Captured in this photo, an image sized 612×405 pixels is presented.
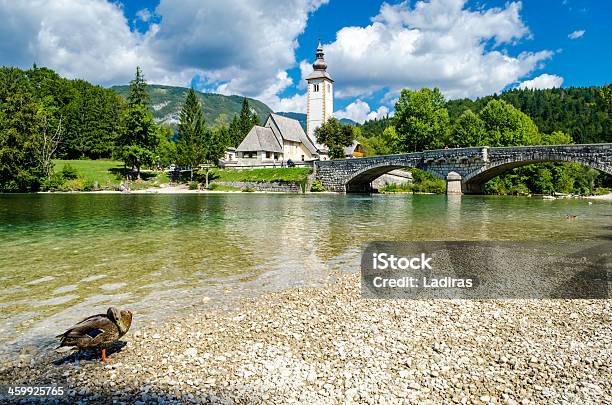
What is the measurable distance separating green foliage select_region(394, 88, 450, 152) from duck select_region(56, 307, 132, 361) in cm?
6702

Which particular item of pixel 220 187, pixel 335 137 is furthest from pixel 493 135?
pixel 220 187

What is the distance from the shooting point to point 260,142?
7775 centimetres

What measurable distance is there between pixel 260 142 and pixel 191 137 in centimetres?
1329

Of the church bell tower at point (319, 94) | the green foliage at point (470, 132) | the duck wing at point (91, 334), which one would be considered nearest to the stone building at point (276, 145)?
the church bell tower at point (319, 94)

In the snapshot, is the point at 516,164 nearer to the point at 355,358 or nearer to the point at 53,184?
the point at 355,358

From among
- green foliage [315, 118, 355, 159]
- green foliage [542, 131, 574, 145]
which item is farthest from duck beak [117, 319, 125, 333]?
green foliage [542, 131, 574, 145]

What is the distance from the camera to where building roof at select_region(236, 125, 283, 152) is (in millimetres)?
77188

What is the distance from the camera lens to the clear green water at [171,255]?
25.8 ft

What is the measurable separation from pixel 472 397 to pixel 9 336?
679cm

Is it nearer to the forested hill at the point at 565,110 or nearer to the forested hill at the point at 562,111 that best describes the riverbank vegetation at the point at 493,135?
the forested hill at the point at 562,111

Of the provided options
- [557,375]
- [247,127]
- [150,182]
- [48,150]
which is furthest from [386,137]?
[557,375]

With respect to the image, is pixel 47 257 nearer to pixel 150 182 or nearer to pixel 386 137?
pixel 150 182

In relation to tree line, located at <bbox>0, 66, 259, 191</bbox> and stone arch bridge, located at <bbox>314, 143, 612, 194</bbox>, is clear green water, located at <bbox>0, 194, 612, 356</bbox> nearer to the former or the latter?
stone arch bridge, located at <bbox>314, 143, 612, 194</bbox>

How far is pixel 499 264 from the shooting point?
35.8 feet
